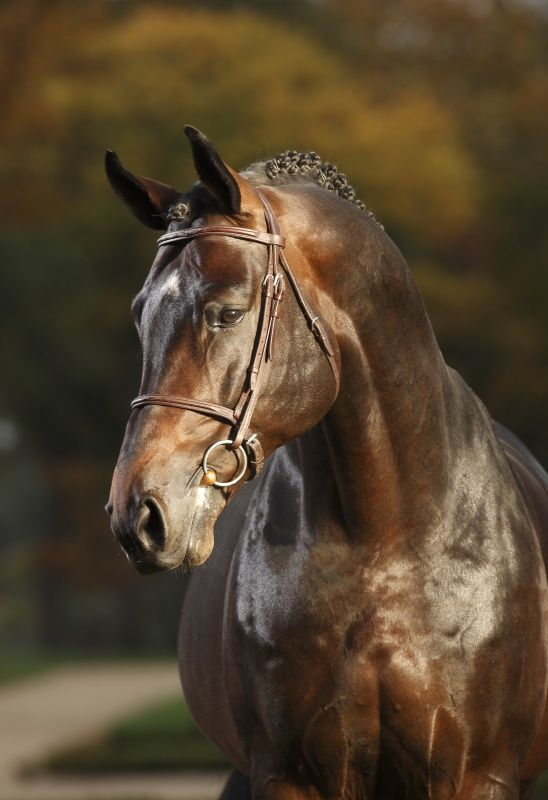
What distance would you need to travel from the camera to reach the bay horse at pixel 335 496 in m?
3.28

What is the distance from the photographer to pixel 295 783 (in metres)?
3.67

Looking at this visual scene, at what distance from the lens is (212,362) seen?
3268 millimetres

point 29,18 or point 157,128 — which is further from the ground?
point 29,18

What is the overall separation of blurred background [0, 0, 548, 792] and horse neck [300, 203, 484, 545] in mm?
20689

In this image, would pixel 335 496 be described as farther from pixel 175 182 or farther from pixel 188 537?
pixel 175 182

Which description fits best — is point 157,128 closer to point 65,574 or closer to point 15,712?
point 65,574

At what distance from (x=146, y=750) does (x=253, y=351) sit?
9.73 m

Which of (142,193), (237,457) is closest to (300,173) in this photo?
(142,193)

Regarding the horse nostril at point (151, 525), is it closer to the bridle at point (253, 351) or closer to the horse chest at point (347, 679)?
the bridle at point (253, 351)

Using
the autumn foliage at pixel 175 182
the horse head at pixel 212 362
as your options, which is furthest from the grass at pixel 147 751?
the autumn foliage at pixel 175 182

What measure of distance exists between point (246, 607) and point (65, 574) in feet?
97.9

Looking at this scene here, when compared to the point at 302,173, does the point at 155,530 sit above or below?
below

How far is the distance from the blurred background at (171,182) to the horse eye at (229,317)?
21206 mm

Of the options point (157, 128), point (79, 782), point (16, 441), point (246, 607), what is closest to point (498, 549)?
point (246, 607)
